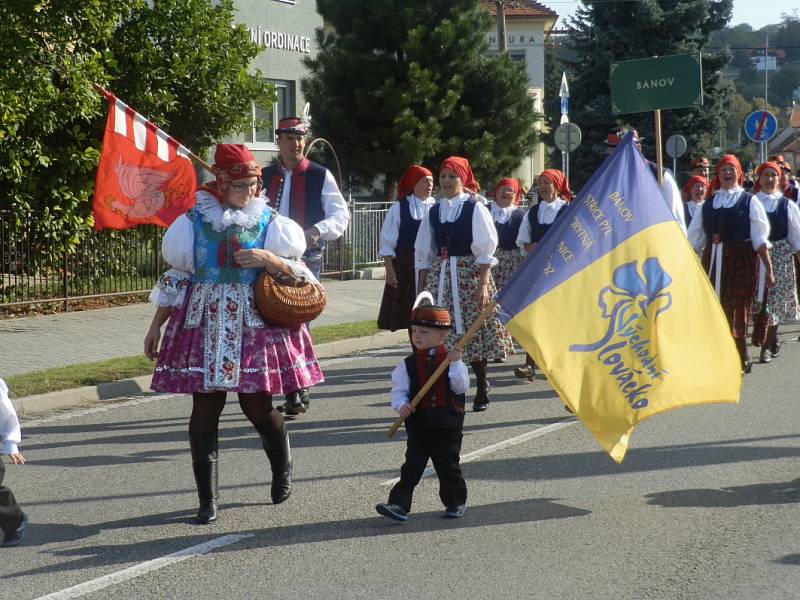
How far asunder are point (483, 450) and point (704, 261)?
4.42m

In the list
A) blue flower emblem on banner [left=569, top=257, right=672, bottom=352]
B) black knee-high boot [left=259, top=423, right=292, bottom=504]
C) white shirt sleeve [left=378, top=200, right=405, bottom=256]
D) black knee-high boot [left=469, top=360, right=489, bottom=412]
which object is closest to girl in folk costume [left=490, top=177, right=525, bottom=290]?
white shirt sleeve [left=378, top=200, right=405, bottom=256]

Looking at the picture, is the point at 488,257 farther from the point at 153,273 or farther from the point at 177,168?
the point at 153,273

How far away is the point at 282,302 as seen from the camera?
597 cm

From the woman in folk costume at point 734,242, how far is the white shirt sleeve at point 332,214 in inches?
150

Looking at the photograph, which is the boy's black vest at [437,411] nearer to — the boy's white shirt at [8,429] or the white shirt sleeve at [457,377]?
the white shirt sleeve at [457,377]

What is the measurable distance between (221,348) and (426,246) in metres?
3.63

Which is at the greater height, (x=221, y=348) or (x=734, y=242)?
(x=734, y=242)

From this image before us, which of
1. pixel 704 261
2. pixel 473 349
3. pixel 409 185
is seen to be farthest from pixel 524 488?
pixel 704 261

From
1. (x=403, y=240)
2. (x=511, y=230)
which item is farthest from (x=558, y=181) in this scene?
(x=403, y=240)

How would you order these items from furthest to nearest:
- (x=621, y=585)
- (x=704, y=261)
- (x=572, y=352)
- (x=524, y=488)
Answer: (x=704, y=261) < (x=524, y=488) < (x=572, y=352) < (x=621, y=585)

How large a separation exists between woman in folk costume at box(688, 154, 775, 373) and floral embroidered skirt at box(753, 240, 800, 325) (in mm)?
1227

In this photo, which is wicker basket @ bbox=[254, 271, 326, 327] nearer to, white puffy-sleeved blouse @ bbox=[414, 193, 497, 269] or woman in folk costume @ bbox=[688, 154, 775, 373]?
white puffy-sleeved blouse @ bbox=[414, 193, 497, 269]

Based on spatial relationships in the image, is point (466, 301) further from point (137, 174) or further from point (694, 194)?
point (694, 194)

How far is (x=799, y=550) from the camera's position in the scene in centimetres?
551
